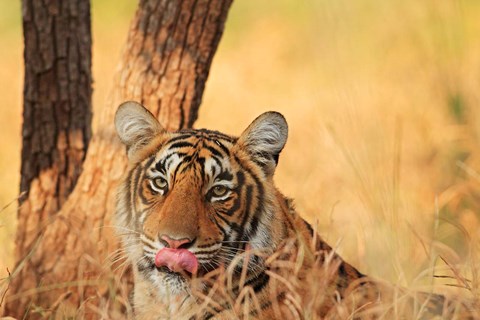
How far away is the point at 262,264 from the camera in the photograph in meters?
4.25

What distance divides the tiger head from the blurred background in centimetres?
35

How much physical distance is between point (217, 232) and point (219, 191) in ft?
0.63

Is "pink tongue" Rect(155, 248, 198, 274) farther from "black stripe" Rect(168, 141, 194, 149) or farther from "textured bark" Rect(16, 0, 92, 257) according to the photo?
"textured bark" Rect(16, 0, 92, 257)

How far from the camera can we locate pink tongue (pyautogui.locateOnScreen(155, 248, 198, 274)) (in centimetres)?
404

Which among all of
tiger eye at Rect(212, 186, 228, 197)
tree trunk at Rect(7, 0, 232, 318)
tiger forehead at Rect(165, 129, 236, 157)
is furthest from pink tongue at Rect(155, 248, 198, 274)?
tree trunk at Rect(7, 0, 232, 318)

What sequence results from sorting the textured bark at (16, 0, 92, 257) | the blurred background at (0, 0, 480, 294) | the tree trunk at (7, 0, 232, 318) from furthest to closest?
1. the textured bark at (16, 0, 92, 257)
2. the tree trunk at (7, 0, 232, 318)
3. the blurred background at (0, 0, 480, 294)

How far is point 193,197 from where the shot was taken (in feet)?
13.7

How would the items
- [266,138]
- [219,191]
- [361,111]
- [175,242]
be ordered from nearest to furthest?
[175,242] < [219,191] < [266,138] < [361,111]

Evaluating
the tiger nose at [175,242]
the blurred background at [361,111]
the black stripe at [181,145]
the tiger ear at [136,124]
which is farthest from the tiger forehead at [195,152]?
the blurred background at [361,111]

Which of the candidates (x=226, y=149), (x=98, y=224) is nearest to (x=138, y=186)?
(x=226, y=149)

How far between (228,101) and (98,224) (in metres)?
5.37

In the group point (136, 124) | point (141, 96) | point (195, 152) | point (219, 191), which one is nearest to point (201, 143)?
point (195, 152)

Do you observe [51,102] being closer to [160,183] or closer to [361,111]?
[160,183]

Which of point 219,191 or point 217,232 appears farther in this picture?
point 219,191
